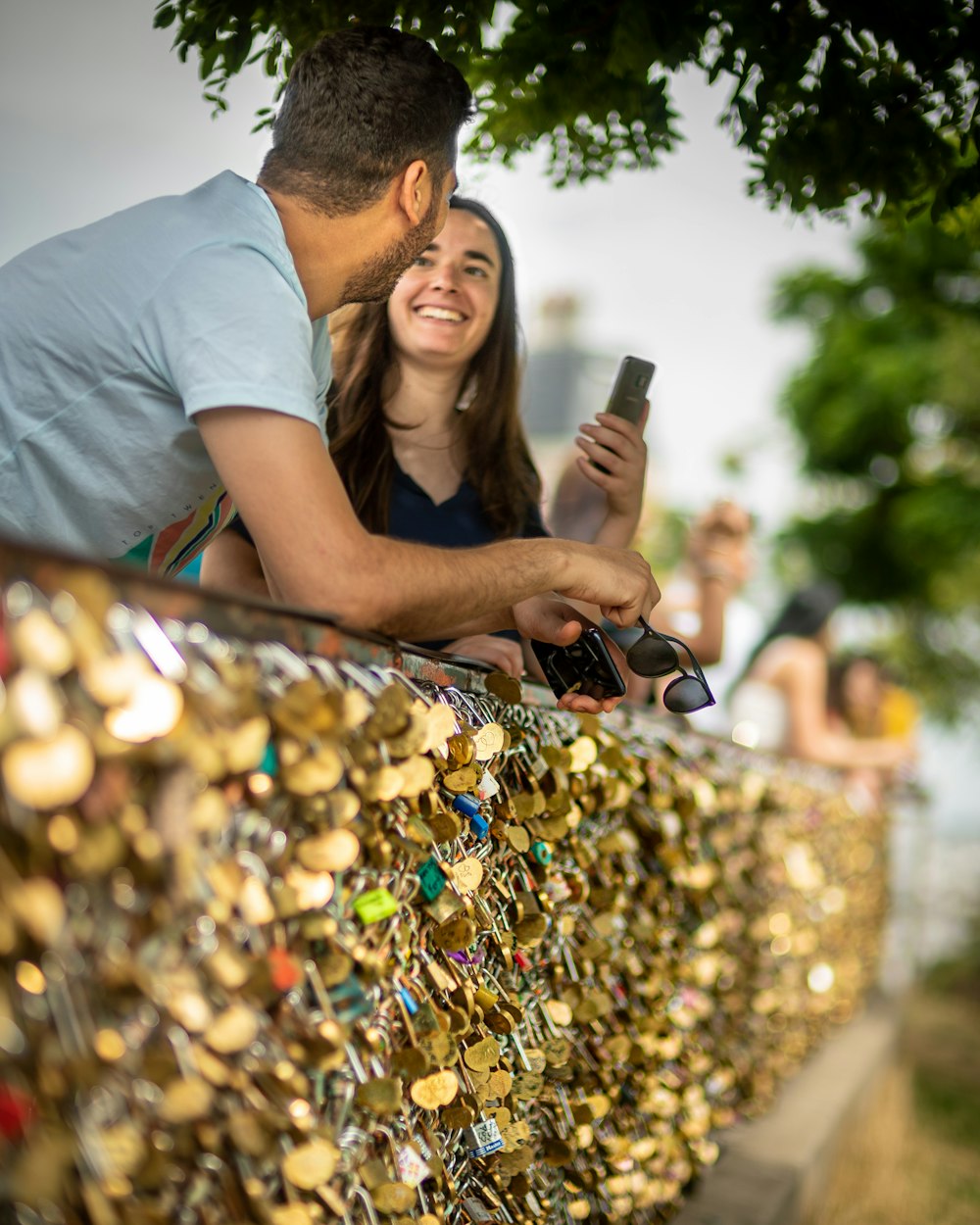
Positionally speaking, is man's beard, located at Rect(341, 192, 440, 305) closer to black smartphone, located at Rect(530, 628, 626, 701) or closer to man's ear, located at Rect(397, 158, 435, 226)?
man's ear, located at Rect(397, 158, 435, 226)

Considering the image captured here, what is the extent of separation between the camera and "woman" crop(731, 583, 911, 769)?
21.0 feet

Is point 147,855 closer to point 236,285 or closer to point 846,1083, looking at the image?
point 236,285

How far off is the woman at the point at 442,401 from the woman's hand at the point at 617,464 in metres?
0.19

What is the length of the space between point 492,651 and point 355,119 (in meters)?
0.98

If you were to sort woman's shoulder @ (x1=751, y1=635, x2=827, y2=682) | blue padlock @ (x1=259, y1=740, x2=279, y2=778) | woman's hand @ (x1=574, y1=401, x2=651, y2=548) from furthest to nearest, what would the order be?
woman's shoulder @ (x1=751, y1=635, x2=827, y2=682) → woman's hand @ (x1=574, y1=401, x2=651, y2=548) → blue padlock @ (x1=259, y1=740, x2=279, y2=778)

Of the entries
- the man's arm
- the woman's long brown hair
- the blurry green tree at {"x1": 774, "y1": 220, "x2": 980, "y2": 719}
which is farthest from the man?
the blurry green tree at {"x1": 774, "y1": 220, "x2": 980, "y2": 719}

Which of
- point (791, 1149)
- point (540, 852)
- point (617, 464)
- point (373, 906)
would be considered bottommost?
point (791, 1149)

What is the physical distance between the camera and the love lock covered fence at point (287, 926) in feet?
3.09

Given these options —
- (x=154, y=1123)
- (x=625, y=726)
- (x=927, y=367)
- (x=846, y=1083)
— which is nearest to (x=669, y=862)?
(x=625, y=726)

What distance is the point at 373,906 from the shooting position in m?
1.38

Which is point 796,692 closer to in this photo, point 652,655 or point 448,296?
point 448,296

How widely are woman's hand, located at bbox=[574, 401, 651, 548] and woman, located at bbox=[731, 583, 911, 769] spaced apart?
11.7 ft

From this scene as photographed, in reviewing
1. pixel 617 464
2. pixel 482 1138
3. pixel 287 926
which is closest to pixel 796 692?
pixel 617 464

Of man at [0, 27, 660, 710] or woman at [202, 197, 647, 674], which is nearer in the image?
man at [0, 27, 660, 710]
